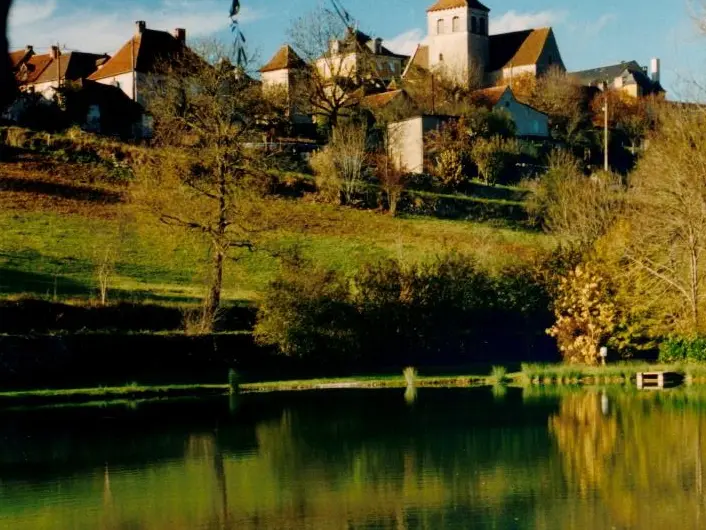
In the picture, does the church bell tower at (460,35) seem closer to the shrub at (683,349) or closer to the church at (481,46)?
the church at (481,46)

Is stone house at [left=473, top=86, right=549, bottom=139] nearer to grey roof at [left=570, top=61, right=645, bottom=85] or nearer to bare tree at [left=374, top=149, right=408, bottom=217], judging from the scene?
bare tree at [left=374, top=149, right=408, bottom=217]

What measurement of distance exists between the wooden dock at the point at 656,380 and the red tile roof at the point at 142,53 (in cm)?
5222

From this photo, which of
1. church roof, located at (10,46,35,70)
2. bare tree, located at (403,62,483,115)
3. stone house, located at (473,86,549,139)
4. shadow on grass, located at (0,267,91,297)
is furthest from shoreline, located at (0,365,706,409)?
stone house, located at (473,86,549,139)

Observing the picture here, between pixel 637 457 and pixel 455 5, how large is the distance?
93044 mm

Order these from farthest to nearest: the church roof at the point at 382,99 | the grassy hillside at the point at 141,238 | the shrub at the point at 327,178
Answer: the church roof at the point at 382,99 < the shrub at the point at 327,178 < the grassy hillside at the point at 141,238

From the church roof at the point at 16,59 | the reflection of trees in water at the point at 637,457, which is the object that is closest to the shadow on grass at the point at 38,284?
the reflection of trees in water at the point at 637,457

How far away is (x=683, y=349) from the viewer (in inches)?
1457

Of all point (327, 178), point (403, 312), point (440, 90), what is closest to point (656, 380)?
point (403, 312)

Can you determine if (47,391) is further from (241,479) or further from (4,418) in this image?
(241,479)

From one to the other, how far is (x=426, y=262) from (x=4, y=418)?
64.4 feet

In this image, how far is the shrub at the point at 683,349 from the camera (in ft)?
120

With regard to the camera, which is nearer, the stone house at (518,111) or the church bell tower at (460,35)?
the stone house at (518,111)

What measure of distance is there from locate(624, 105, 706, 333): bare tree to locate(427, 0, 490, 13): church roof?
70.0 m

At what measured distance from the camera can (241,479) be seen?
65.6ft
